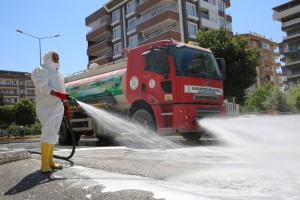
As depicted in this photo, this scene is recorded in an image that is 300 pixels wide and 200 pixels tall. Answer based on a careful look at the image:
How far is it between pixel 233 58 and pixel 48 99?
21.9 m

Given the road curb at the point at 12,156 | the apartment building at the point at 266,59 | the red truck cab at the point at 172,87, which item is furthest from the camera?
the apartment building at the point at 266,59

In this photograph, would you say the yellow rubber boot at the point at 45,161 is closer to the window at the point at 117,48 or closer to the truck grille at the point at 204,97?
the truck grille at the point at 204,97

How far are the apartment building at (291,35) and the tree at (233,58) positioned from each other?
4749 centimetres

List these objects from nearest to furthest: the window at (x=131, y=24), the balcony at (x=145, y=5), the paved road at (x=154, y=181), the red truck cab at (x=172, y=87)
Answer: the paved road at (x=154, y=181) → the red truck cab at (x=172, y=87) → the balcony at (x=145, y=5) → the window at (x=131, y=24)

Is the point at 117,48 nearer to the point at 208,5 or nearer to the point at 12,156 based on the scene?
the point at 208,5

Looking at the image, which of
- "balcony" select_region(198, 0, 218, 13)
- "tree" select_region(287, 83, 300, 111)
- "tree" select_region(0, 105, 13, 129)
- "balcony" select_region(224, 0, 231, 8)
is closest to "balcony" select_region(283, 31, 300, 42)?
"balcony" select_region(224, 0, 231, 8)

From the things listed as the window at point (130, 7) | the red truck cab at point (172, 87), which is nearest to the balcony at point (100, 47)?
the window at point (130, 7)

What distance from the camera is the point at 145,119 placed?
366 inches

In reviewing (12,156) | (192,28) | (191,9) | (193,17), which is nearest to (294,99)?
(192,28)

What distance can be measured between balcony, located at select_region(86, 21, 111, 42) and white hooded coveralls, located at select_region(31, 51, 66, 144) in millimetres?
53531

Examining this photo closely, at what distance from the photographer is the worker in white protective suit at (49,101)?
4.67 metres

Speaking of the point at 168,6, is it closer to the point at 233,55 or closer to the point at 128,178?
the point at 233,55

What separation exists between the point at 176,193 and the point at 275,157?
2711 mm

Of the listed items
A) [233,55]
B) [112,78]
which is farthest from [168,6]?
[112,78]
